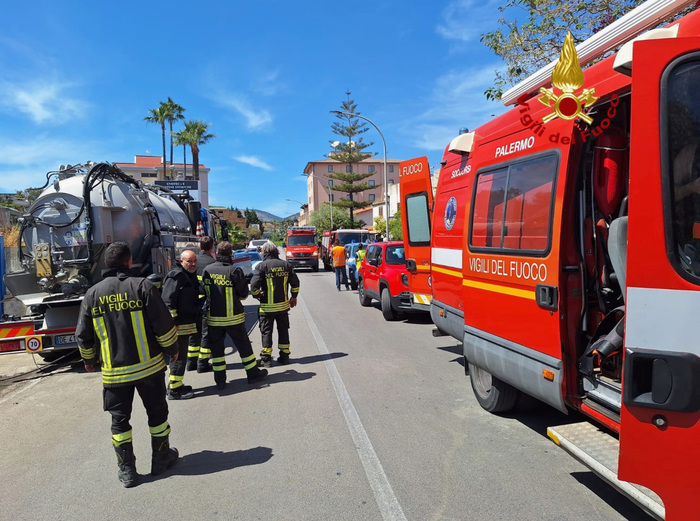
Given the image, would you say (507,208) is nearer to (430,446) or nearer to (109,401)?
(430,446)

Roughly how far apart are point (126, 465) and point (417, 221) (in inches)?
236

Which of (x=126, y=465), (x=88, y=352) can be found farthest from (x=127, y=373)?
(x=126, y=465)

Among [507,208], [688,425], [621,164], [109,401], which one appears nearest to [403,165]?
[507,208]

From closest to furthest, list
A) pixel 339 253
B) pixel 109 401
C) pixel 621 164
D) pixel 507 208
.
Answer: pixel 621 164 < pixel 109 401 < pixel 507 208 < pixel 339 253

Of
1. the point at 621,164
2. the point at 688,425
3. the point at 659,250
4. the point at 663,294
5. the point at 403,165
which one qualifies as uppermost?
the point at 403,165

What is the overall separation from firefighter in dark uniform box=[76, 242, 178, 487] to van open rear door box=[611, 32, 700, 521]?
3.34 m

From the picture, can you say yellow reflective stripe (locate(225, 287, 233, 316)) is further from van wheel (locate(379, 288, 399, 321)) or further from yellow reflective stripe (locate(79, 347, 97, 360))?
van wheel (locate(379, 288, 399, 321))

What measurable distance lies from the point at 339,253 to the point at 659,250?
15.0 metres

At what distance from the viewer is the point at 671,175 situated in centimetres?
222

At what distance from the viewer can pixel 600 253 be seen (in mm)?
3418

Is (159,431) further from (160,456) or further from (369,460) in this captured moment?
(369,460)

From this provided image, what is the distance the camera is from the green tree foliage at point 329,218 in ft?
190

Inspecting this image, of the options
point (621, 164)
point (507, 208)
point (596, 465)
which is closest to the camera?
point (596, 465)

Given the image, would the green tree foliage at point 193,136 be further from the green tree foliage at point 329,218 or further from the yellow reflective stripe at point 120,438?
the yellow reflective stripe at point 120,438
